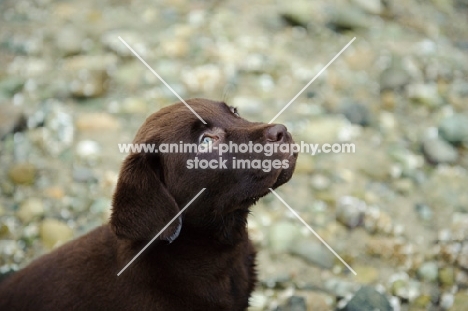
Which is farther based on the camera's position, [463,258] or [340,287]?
[463,258]

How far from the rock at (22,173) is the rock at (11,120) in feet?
1.48

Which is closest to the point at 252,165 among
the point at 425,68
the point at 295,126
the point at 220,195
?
the point at 220,195

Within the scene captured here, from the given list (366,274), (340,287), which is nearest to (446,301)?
(366,274)

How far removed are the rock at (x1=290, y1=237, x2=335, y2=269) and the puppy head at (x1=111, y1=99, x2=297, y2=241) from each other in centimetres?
165

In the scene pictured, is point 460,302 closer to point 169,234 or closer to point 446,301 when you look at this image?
point 446,301

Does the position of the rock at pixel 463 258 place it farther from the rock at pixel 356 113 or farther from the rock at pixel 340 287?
the rock at pixel 356 113

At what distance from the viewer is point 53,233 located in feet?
17.2

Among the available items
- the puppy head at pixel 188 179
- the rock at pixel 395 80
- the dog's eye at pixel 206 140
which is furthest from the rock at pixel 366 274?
the rock at pixel 395 80

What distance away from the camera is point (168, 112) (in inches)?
146

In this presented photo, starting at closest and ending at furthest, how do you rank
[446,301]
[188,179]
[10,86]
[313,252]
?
[188,179] < [446,301] < [313,252] < [10,86]

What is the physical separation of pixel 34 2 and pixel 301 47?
3452mm

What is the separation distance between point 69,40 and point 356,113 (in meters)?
3.42

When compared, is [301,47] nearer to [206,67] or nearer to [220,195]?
[206,67]

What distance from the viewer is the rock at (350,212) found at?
5.50 meters
